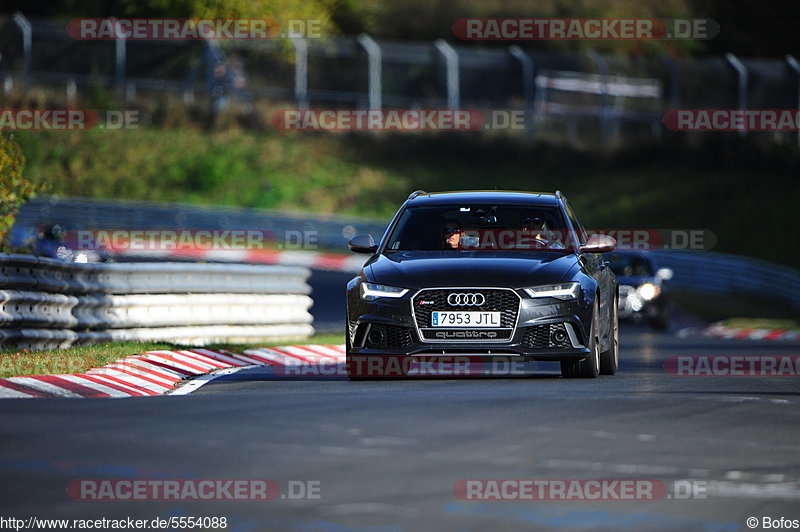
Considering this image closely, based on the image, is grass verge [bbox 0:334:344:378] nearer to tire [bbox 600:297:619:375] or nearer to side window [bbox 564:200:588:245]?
side window [bbox 564:200:588:245]

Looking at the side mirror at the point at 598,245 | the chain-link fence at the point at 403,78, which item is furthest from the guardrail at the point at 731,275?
the side mirror at the point at 598,245

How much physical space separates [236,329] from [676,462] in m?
12.5

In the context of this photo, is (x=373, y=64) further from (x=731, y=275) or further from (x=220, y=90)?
(x=731, y=275)

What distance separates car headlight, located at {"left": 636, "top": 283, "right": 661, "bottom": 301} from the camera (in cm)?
3000

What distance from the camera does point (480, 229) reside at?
14.5 m

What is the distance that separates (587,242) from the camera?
14617mm

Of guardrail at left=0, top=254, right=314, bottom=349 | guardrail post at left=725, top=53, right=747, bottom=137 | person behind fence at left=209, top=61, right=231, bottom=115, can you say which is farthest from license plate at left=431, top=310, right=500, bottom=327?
person behind fence at left=209, top=61, right=231, bottom=115

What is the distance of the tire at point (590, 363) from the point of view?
45.0 feet

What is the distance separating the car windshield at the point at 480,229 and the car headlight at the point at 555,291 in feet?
3.02

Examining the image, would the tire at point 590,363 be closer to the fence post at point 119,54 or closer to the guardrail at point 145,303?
the guardrail at point 145,303

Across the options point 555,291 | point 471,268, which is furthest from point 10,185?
point 555,291

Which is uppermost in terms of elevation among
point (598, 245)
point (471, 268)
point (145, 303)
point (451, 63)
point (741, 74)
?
point (451, 63)

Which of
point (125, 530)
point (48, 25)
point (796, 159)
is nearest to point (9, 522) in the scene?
point (125, 530)

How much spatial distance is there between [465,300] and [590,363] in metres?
1.25
